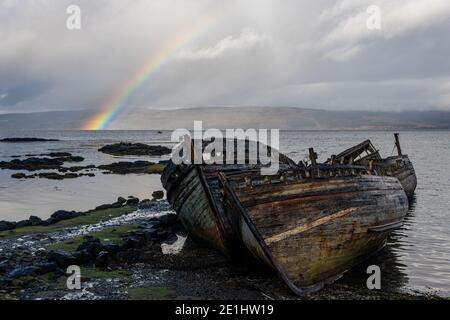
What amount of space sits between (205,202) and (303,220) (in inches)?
159

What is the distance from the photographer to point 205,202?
50.8 ft

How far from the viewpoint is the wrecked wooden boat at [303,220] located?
12289 mm

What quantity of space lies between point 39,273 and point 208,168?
6.35 metres

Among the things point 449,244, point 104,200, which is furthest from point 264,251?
point 104,200

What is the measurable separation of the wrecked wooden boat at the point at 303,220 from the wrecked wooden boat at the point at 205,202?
0.67 m

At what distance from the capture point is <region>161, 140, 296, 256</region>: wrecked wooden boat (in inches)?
585

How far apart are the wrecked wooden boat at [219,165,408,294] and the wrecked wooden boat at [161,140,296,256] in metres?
0.67

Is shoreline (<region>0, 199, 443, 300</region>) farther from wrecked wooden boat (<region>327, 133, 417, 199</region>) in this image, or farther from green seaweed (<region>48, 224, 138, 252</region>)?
wrecked wooden boat (<region>327, 133, 417, 199</region>)

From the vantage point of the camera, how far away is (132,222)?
22.3 metres

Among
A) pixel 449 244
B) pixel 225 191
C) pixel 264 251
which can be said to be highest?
pixel 225 191

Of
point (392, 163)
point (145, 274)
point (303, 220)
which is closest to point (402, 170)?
point (392, 163)

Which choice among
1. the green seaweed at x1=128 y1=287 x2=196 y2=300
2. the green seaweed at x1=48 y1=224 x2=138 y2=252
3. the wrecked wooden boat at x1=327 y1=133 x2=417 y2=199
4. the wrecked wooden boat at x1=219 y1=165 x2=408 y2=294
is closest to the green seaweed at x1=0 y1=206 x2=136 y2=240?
the green seaweed at x1=48 y1=224 x2=138 y2=252

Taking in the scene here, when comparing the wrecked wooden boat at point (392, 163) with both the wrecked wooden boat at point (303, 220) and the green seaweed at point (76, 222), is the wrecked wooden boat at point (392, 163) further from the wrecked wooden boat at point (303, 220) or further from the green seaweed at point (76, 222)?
the green seaweed at point (76, 222)

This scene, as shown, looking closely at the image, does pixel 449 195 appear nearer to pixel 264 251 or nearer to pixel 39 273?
pixel 264 251
